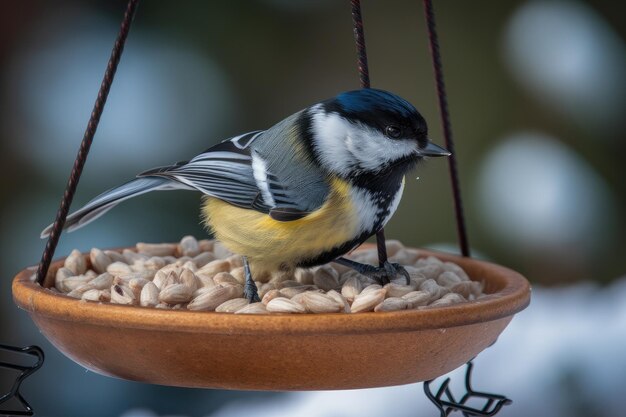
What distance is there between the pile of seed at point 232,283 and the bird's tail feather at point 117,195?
0.05 m

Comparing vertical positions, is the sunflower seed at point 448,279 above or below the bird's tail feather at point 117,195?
below

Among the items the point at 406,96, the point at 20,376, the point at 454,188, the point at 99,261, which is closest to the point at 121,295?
the point at 20,376

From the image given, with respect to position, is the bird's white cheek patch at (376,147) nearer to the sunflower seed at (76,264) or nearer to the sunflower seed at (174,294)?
the sunflower seed at (174,294)

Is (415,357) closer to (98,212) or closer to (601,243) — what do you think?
(98,212)

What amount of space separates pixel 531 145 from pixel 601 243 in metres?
0.29

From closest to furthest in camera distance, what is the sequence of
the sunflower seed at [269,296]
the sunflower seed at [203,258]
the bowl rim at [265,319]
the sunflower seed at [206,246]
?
the bowl rim at [265,319] → the sunflower seed at [269,296] → the sunflower seed at [203,258] → the sunflower seed at [206,246]

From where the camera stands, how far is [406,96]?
6.93ft

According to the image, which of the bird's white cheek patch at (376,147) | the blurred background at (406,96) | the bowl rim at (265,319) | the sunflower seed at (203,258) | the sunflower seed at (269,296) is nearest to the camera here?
the bowl rim at (265,319)

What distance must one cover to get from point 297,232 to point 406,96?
115 cm

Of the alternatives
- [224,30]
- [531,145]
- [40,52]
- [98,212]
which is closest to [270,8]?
[224,30]

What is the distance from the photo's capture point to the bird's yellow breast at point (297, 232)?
3.42 ft

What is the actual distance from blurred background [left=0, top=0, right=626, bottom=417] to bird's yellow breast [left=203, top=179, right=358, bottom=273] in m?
0.79

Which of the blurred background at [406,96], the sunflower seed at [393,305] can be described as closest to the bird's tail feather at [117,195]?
the sunflower seed at [393,305]

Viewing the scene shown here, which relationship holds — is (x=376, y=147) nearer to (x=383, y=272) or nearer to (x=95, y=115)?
(x=383, y=272)
